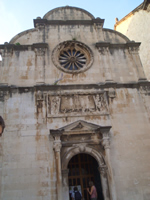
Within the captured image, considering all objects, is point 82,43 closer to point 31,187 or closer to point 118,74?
point 118,74

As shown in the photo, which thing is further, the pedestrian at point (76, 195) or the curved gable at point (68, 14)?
the curved gable at point (68, 14)

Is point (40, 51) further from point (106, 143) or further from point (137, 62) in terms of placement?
point (106, 143)

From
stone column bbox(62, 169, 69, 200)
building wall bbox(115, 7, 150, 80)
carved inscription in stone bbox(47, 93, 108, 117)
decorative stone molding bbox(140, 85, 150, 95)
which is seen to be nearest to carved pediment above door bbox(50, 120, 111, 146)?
carved inscription in stone bbox(47, 93, 108, 117)

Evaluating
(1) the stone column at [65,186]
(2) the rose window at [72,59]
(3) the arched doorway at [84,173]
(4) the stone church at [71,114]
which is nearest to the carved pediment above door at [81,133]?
(4) the stone church at [71,114]

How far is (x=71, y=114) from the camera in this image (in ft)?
31.8

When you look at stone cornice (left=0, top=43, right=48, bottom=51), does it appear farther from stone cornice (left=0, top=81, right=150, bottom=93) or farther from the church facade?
the church facade

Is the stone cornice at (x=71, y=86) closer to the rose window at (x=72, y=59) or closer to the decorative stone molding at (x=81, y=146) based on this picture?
the rose window at (x=72, y=59)

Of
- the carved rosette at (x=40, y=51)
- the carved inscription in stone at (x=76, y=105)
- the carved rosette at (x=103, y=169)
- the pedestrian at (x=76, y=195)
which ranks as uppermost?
the carved rosette at (x=40, y=51)

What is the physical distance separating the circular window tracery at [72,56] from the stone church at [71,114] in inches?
2.5

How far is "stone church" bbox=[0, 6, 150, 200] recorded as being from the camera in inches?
332

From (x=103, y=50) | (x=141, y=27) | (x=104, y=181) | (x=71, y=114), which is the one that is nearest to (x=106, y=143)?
(x=104, y=181)

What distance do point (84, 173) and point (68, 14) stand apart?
36.0ft

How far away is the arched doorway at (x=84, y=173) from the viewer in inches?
357

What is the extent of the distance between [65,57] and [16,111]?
187 inches
